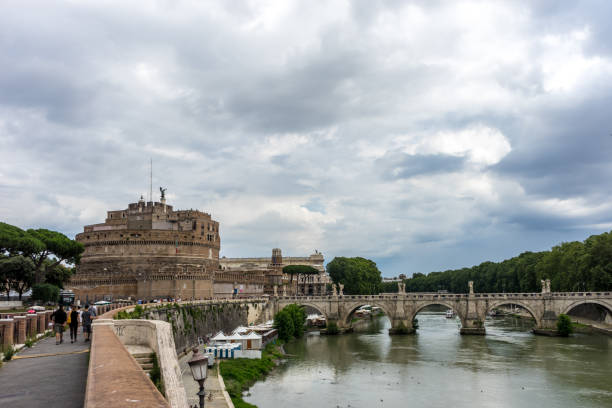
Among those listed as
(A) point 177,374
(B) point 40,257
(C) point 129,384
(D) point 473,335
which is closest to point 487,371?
(D) point 473,335

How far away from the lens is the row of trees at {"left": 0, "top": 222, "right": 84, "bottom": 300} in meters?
41.0

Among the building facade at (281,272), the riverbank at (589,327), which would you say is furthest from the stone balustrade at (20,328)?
the building facade at (281,272)

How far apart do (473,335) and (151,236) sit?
43.7 meters

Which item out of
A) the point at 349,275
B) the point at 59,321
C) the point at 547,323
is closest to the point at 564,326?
the point at 547,323

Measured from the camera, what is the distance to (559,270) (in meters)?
68.8

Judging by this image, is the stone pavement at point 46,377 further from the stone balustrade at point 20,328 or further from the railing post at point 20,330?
the railing post at point 20,330

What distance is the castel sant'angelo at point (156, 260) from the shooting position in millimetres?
62906

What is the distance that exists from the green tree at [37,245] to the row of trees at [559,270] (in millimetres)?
56216

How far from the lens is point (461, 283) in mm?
124312

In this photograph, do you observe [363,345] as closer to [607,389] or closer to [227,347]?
[227,347]

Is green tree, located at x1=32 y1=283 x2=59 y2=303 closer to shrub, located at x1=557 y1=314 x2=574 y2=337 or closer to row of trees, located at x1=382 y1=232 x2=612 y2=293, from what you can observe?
shrub, located at x1=557 y1=314 x2=574 y2=337

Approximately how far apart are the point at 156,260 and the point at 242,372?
1609 inches

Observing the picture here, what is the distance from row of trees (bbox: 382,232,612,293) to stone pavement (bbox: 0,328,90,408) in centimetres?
5727

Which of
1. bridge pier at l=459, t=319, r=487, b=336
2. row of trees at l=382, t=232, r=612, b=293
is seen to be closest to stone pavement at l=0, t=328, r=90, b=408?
bridge pier at l=459, t=319, r=487, b=336
